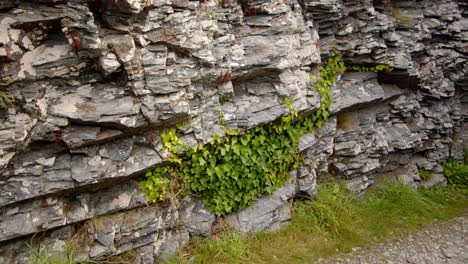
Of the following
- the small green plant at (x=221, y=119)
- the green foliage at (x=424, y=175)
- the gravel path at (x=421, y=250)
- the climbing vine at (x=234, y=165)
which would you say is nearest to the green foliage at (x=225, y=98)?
the small green plant at (x=221, y=119)

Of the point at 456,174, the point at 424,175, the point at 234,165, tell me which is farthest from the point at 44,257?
the point at 456,174

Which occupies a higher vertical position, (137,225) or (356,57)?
(356,57)

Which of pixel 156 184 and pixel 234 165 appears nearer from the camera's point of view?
pixel 156 184

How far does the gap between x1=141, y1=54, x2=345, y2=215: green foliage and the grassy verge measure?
744 millimetres

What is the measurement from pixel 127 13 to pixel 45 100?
1722 mm

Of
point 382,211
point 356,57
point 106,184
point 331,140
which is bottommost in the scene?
point 382,211

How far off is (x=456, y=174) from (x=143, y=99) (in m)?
9.53

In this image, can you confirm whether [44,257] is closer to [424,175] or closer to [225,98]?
[225,98]

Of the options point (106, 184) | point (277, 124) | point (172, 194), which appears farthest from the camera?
point (277, 124)

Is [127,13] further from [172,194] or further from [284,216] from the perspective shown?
[284,216]

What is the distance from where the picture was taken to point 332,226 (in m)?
6.79

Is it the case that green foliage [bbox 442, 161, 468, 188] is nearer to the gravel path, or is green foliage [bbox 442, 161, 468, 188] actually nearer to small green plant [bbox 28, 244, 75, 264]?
the gravel path

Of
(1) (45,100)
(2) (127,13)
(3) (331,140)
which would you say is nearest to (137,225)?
(1) (45,100)

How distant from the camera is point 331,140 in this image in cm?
787
